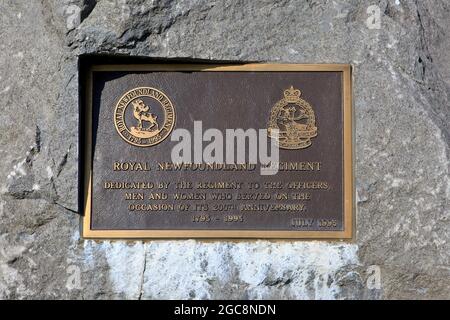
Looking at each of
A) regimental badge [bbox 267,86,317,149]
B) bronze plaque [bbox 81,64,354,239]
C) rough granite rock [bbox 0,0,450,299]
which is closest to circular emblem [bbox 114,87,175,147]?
bronze plaque [bbox 81,64,354,239]

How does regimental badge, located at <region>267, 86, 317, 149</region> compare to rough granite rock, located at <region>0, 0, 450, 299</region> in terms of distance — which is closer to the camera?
rough granite rock, located at <region>0, 0, 450, 299</region>

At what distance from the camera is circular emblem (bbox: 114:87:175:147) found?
5711mm

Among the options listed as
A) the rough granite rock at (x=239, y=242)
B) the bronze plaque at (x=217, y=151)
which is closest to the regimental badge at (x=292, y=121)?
the bronze plaque at (x=217, y=151)

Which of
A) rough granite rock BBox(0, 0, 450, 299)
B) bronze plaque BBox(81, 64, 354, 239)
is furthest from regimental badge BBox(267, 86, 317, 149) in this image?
rough granite rock BBox(0, 0, 450, 299)

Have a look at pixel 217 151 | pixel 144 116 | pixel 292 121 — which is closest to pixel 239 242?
pixel 217 151

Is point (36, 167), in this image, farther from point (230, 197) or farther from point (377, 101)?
point (377, 101)

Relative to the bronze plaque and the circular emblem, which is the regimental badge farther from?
the circular emblem

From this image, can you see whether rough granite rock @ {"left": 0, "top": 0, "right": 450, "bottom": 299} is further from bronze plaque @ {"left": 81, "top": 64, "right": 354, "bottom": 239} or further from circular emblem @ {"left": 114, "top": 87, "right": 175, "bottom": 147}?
circular emblem @ {"left": 114, "top": 87, "right": 175, "bottom": 147}

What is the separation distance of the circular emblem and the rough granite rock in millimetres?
313

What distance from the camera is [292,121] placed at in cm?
570

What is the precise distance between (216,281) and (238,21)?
1.83 metres

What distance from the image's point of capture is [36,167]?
5555 millimetres

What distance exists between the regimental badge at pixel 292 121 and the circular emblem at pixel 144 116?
0.74 meters

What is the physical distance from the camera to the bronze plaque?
18.5 ft
